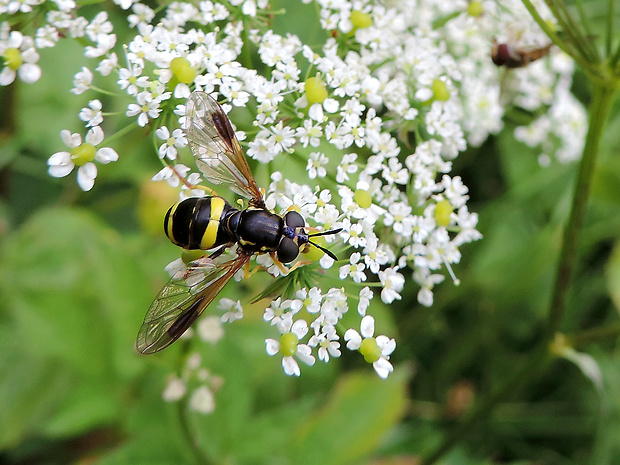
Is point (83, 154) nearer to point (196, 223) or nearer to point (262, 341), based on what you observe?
point (196, 223)

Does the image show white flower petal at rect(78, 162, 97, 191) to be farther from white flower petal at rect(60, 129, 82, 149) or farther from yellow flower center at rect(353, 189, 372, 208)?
yellow flower center at rect(353, 189, 372, 208)

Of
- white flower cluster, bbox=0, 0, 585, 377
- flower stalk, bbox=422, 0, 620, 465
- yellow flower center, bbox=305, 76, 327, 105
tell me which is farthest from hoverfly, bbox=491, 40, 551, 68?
yellow flower center, bbox=305, 76, 327, 105

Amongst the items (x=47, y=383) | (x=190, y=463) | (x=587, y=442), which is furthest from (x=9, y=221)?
(x=587, y=442)

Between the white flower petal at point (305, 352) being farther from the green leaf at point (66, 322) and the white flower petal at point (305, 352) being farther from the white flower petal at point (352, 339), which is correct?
the green leaf at point (66, 322)

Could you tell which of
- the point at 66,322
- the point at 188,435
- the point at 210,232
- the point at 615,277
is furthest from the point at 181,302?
the point at 615,277

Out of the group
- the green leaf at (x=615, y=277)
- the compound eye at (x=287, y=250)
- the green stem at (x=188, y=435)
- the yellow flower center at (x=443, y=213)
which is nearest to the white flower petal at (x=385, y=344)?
the compound eye at (x=287, y=250)

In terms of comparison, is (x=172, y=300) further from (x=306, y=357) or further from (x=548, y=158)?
(x=548, y=158)
